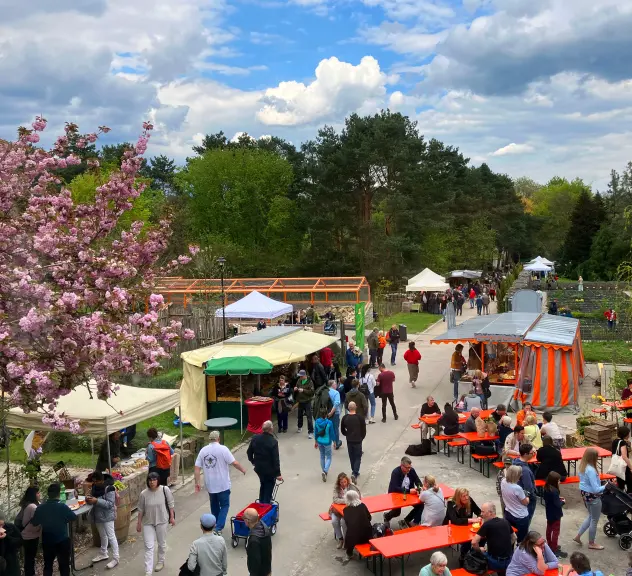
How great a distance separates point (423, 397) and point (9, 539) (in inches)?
502

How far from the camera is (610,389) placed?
712 inches

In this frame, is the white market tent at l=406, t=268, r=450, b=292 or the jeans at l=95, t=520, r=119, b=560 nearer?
the jeans at l=95, t=520, r=119, b=560

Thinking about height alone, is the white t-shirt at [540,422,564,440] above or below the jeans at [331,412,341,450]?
above

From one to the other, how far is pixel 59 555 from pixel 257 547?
8.92ft

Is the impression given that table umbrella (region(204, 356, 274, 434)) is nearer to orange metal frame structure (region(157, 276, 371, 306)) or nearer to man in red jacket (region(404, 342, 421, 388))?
man in red jacket (region(404, 342, 421, 388))

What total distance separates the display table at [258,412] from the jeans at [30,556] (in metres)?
6.30

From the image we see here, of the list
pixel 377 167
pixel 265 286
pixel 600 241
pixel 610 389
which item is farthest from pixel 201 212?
pixel 610 389

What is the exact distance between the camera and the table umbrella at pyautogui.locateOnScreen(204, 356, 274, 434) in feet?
45.9

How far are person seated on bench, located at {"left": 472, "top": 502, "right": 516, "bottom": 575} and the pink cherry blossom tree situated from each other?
438cm

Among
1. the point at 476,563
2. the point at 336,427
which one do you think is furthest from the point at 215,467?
the point at 336,427

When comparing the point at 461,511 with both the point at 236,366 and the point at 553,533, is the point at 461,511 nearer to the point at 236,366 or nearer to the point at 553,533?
the point at 553,533

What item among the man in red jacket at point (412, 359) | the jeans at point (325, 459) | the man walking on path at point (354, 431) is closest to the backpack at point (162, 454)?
the jeans at point (325, 459)

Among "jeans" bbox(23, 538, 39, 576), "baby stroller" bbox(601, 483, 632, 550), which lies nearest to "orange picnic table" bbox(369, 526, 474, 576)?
"baby stroller" bbox(601, 483, 632, 550)

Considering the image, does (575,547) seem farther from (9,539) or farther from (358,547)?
(9,539)
